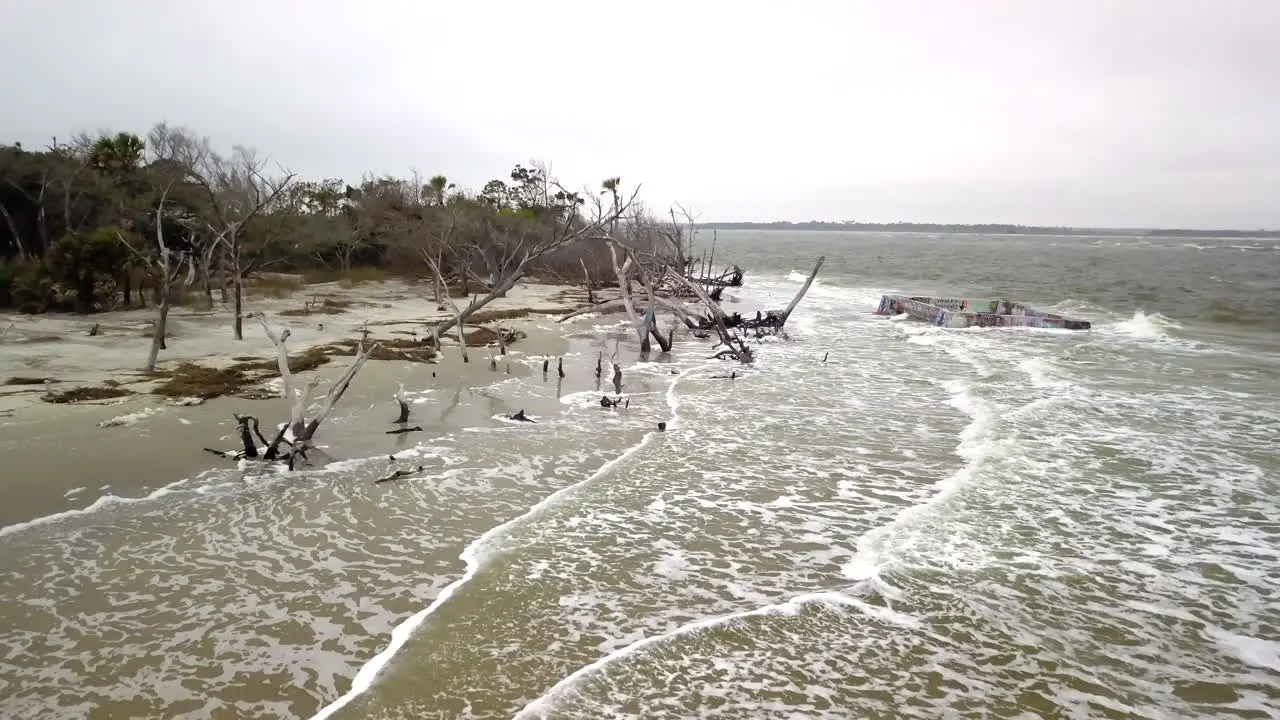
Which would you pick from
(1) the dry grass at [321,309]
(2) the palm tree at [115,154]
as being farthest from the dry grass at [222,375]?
(2) the palm tree at [115,154]

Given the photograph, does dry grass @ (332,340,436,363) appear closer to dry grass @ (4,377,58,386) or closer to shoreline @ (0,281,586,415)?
shoreline @ (0,281,586,415)

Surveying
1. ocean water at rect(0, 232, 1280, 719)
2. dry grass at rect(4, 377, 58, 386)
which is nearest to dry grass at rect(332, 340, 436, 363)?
ocean water at rect(0, 232, 1280, 719)

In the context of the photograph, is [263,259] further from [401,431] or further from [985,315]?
[985,315]

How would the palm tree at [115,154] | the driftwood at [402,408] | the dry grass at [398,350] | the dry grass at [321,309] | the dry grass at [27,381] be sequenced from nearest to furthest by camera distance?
the driftwood at [402,408] < the dry grass at [27,381] < the dry grass at [398,350] < the dry grass at [321,309] < the palm tree at [115,154]

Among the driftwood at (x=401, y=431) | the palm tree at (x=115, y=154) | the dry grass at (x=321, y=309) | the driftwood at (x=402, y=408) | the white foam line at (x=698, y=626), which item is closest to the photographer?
the white foam line at (x=698, y=626)

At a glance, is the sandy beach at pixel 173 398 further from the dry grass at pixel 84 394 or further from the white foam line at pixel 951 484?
the white foam line at pixel 951 484

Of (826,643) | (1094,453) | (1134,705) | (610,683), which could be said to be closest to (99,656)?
(610,683)
